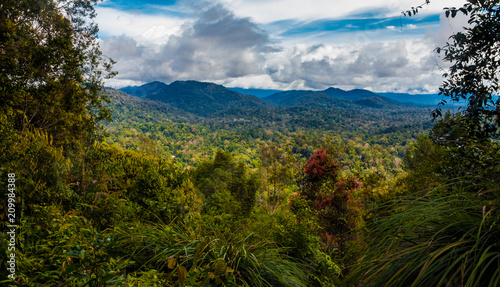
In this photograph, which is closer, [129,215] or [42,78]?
[129,215]

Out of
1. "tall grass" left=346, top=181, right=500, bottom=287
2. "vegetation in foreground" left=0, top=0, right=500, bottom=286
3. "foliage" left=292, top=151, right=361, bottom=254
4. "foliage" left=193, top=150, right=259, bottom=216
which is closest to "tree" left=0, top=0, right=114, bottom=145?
"vegetation in foreground" left=0, top=0, right=500, bottom=286

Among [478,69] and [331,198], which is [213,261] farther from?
[331,198]

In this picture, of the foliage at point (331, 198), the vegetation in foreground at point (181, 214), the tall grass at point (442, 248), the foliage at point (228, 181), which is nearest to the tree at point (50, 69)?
the vegetation in foreground at point (181, 214)

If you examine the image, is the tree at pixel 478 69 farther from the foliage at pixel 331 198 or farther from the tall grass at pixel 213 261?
the foliage at pixel 331 198

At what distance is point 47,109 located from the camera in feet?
21.7

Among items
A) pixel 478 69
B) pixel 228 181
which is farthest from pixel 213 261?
pixel 228 181

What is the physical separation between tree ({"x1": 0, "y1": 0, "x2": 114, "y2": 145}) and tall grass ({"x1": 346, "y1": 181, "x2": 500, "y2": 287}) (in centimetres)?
558

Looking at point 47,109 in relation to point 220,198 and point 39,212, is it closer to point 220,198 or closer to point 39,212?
point 39,212

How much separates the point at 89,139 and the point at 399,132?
473 feet

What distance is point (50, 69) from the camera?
647 centimetres

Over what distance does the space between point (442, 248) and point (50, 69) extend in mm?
8506

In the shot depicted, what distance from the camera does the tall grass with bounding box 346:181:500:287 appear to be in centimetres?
105

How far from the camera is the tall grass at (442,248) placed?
3.45 feet

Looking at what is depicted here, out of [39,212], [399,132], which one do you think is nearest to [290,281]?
[39,212]
